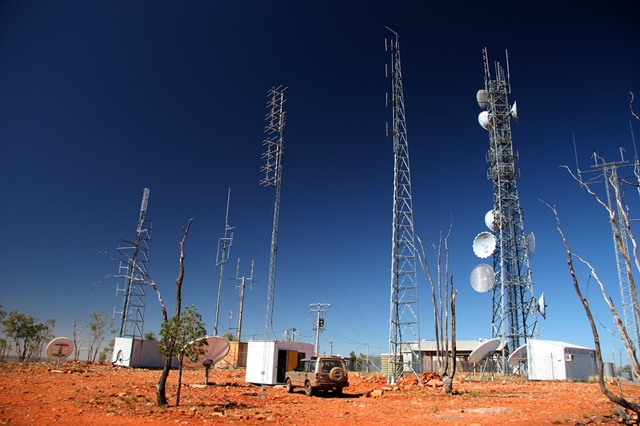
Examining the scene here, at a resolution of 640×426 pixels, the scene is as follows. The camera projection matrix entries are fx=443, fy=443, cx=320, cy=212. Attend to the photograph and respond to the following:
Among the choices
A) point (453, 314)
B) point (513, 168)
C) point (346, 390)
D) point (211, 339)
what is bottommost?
point (346, 390)

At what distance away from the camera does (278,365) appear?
28.1 meters

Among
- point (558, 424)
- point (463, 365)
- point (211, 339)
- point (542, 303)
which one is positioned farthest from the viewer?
point (463, 365)

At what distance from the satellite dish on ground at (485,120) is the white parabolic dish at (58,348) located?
4441cm

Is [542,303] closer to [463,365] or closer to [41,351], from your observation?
[463,365]

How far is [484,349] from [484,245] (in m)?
12.3

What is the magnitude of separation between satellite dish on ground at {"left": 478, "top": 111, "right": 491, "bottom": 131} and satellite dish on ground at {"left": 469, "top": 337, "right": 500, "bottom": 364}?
23.3 metres

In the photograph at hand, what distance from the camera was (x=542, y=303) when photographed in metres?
38.0

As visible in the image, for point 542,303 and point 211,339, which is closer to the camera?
point 211,339

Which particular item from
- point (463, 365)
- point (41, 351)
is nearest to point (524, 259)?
point (463, 365)

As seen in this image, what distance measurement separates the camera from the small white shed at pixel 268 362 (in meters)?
27.1

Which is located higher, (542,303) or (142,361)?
(542,303)

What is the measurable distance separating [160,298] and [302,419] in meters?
6.76

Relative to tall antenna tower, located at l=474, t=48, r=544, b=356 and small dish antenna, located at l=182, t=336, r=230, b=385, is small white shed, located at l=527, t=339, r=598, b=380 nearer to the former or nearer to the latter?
tall antenna tower, located at l=474, t=48, r=544, b=356

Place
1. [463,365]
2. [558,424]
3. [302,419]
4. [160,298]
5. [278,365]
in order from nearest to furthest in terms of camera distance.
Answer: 1. [558,424]
2. [302,419]
3. [160,298]
4. [278,365]
5. [463,365]
